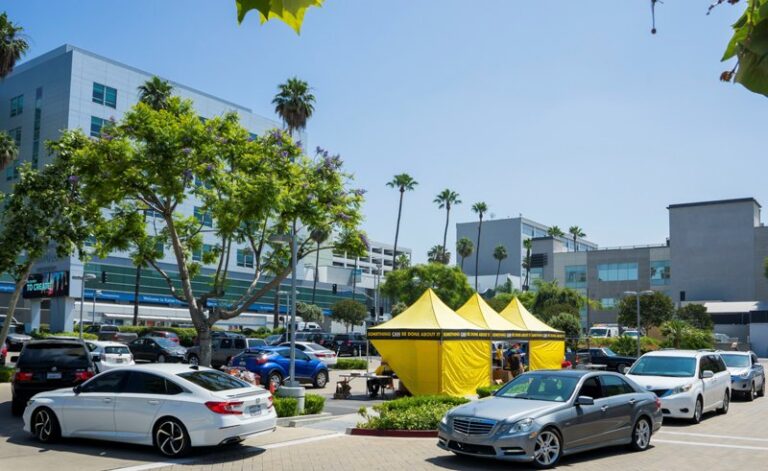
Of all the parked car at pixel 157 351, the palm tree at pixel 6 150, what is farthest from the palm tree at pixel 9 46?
the parked car at pixel 157 351

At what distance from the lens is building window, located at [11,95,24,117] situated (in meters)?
63.9

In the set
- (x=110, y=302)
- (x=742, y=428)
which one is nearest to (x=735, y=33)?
(x=742, y=428)

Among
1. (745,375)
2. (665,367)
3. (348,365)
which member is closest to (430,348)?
(665,367)

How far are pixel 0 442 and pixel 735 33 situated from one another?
14.2 metres

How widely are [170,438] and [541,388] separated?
629 centimetres

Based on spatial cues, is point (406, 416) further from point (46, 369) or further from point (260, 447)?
point (46, 369)

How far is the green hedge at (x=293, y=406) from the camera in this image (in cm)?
1589

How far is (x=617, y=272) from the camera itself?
8794 centimetres

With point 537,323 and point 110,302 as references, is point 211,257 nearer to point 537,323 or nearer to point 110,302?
point 537,323

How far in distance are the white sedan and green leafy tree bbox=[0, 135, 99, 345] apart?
39.6 feet

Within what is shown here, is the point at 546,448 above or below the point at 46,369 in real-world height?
below

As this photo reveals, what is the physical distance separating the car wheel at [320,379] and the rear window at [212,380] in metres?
13.7

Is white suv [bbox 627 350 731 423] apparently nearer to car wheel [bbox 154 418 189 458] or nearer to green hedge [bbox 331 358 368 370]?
car wheel [bbox 154 418 189 458]

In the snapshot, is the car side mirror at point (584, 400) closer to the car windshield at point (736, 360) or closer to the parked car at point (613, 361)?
the car windshield at point (736, 360)
